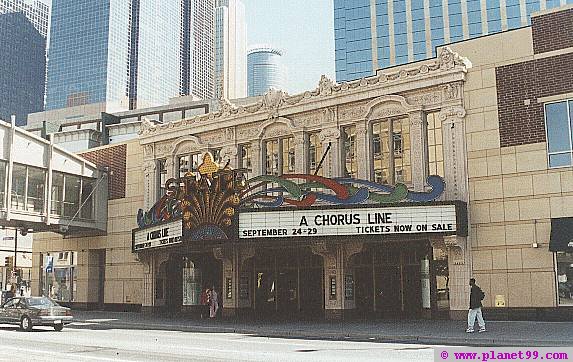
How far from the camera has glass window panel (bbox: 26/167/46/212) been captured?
38.4 meters

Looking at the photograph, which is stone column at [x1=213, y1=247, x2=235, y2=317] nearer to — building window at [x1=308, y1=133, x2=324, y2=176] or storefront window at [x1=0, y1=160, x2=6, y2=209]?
building window at [x1=308, y1=133, x2=324, y2=176]

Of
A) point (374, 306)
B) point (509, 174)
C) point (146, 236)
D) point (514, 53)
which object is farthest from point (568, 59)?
point (146, 236)

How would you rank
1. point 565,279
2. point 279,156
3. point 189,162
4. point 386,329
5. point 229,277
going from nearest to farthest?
point 386,329
point 565,279
point 279,156
point 229,277
point 189,162

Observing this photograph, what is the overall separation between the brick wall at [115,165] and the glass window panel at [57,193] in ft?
10.1

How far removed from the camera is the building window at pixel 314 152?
3253 centimetres

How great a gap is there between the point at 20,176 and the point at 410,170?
21553 millimetres

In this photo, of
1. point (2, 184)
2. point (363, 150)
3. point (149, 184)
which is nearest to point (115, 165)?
point (149, 184)

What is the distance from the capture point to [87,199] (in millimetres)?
41688

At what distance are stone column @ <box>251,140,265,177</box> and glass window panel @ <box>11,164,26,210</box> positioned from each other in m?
13.2

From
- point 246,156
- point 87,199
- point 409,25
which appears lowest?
point 87,199

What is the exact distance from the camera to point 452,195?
2798 centimetres

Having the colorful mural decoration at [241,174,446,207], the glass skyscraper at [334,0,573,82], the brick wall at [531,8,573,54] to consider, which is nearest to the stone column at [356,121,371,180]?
the colorful mural decoration at [241,174,446,207]

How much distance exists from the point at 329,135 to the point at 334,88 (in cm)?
218

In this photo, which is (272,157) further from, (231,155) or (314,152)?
(314,152)
